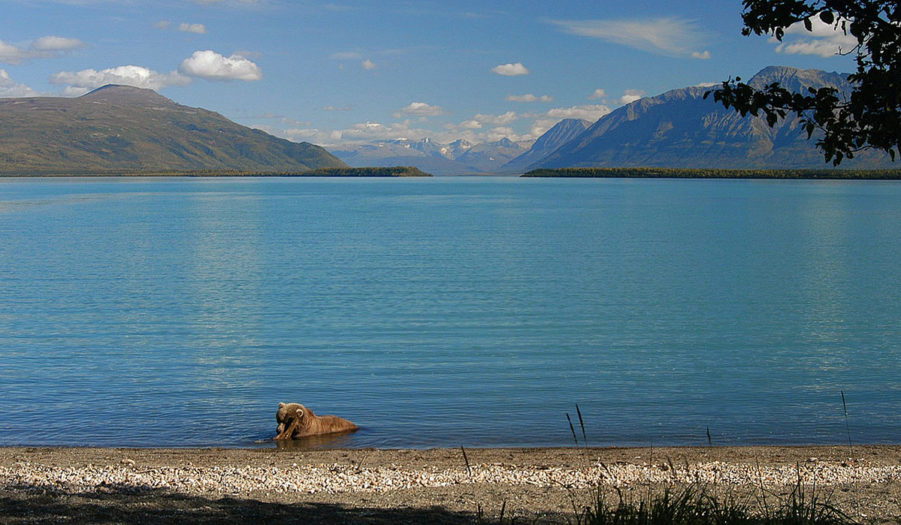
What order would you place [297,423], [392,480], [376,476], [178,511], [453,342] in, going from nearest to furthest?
[178,511] < [392,480] < [376,476] < [297,423] < [453,342]

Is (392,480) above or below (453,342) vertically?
above

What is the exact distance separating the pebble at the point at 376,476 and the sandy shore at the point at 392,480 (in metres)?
0.03

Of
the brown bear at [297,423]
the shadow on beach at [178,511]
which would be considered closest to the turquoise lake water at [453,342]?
the brown bear at [297,423]

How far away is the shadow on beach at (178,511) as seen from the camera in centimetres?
970

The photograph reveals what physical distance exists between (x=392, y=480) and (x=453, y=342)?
44.2 ft

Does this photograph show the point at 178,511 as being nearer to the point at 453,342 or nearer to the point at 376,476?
the point at 376,476

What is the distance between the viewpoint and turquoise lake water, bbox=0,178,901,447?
1755 centimetres

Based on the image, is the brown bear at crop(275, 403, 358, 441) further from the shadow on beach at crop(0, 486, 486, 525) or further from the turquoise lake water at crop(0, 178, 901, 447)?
the shadow on beach at crop(0, 486, 486, 525)

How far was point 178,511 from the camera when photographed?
10141mm

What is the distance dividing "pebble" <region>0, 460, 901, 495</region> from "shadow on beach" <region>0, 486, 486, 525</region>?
0.66 metres

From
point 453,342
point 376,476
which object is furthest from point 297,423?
point 453,342

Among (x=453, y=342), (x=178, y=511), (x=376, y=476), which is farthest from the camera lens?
(x=453, y=342)

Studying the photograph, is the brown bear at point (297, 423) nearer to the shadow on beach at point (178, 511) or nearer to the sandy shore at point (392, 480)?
the sandy shore at point (392, 480)

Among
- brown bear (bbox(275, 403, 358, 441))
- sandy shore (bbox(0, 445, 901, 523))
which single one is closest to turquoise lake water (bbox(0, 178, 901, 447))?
brown bear (bbox(275, 403, 358, 441))
